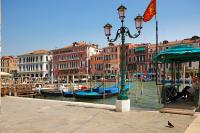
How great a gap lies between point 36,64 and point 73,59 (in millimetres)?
12159

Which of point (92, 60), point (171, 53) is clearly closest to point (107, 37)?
point (171, 53)

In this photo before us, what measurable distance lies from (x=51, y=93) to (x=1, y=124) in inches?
808

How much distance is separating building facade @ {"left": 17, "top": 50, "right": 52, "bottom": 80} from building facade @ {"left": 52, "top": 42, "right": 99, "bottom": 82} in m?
2.42

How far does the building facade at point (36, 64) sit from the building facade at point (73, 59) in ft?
7.93

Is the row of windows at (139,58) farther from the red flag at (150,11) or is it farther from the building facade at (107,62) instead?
the red flag at (150,11)

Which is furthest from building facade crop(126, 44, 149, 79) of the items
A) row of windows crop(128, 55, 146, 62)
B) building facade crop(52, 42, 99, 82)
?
building facade crop(52, 42, 99, 82)

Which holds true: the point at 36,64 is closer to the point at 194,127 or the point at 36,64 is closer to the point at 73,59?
the point at 73,59

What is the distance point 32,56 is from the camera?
76125 millimetres

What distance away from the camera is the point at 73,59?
235 feet

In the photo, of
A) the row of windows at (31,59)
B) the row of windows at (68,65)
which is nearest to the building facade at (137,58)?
the row of windows at (68,65)

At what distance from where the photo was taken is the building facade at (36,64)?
244 feet

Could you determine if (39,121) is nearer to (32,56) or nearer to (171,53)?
(171,53)

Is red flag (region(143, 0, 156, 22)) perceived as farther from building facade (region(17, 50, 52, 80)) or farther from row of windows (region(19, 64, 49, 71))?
row of windows (region(19, 64, 49, 71))

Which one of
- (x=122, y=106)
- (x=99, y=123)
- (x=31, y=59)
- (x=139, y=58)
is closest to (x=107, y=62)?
(x=139, y=58)
